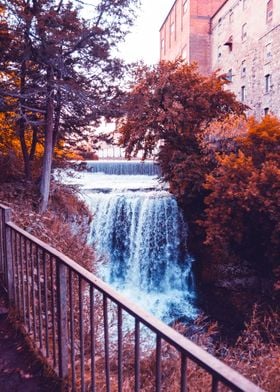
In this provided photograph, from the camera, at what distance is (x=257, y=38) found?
25.4 metres

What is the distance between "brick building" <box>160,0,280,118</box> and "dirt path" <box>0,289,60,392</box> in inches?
898

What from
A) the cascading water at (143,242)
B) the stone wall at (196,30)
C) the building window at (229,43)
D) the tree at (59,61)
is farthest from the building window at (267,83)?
the tree at (59,61)

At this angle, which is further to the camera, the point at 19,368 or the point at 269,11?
the point at 269,11

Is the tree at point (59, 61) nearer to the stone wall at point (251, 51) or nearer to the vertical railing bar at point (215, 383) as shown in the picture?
the vertical railing bar at point (215, 383)

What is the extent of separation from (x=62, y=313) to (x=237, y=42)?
30.1 meters

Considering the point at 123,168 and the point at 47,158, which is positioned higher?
the point at 47,158

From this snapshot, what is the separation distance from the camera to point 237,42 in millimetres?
28609

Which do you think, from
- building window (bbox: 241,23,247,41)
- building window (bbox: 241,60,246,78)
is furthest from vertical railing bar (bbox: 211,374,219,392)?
building window (bbox: 241,23,247,41)

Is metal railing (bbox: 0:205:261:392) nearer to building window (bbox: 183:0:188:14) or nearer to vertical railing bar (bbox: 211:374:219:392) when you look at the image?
vertical railing bar (bbox: 211:374:219:392)

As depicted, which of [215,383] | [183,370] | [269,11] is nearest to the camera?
[215,383]

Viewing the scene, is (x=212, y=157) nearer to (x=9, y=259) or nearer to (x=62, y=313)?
(x=9, y=259)

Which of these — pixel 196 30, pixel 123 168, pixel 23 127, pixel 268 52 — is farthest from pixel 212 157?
pixel 196 30

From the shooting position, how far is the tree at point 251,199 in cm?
1016

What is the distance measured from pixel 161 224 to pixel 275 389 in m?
9.36
